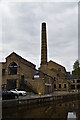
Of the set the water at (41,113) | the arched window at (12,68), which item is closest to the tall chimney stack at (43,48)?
the arched window at (12,68)

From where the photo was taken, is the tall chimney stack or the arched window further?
the tall chimney stack

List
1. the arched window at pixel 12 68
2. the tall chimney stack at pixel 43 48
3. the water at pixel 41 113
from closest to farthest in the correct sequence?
the water at pixel 41 113 < the arched window at pixel 12 68 < the tall chimney stack at pixel 43 48

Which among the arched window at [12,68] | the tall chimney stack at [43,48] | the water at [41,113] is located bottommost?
the water at [41,113]

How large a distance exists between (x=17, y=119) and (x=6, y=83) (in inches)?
1048

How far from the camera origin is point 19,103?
26.1m

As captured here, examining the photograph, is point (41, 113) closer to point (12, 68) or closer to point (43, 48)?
point (12, 68)

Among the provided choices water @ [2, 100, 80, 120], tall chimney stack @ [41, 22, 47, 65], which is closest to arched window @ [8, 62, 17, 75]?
tall chimney stack @ [41, 22, 47, 65]

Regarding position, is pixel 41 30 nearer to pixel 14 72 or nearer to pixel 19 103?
pixel 14 72

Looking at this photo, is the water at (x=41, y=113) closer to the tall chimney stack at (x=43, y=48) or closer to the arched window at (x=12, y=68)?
the arched window at (x=12, y=68)

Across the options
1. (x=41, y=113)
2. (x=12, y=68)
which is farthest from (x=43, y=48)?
(x=41, y=113)

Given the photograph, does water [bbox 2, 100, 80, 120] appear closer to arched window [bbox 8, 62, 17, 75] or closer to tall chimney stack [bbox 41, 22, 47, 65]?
arched window [bbox 8, 62, 17, 75]

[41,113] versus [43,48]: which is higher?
[43,48]

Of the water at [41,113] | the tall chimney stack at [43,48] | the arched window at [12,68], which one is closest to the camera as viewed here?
the water at [41,113]

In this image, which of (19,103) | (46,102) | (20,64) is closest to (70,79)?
(20,64)
